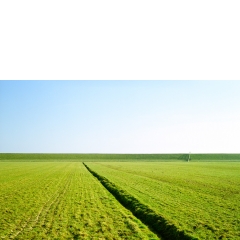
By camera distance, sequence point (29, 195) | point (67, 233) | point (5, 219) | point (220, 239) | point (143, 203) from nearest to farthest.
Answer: point (220, 239)
point (67, 233)
point (5, 219)
point (143, 203)
point (29, 195)

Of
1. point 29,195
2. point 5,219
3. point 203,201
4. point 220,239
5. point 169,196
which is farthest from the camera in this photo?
point 29,195

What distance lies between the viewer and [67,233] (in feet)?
39.8

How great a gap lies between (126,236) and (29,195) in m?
13.7

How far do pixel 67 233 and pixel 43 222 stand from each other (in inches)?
95.2

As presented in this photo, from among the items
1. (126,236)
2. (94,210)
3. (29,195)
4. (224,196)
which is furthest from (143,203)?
(29,195)

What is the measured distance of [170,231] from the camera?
12.6m

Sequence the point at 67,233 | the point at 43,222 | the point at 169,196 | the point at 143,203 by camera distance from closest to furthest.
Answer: the point at 67,233 → the point at 43,222 → the point at 143,203 → the point at 169,196

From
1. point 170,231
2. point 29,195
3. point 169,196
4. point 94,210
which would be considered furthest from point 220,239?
point 29,195

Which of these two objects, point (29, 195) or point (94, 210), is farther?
point (29, 195)

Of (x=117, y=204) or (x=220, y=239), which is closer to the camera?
(x=220, y=239)

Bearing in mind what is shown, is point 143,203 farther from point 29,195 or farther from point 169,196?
point 29,195

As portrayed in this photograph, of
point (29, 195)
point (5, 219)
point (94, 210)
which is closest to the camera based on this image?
point (5, 219)

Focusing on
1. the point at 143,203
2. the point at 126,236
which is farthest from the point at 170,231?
the point at 143,203

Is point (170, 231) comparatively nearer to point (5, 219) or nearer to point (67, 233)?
point (67, 233)
